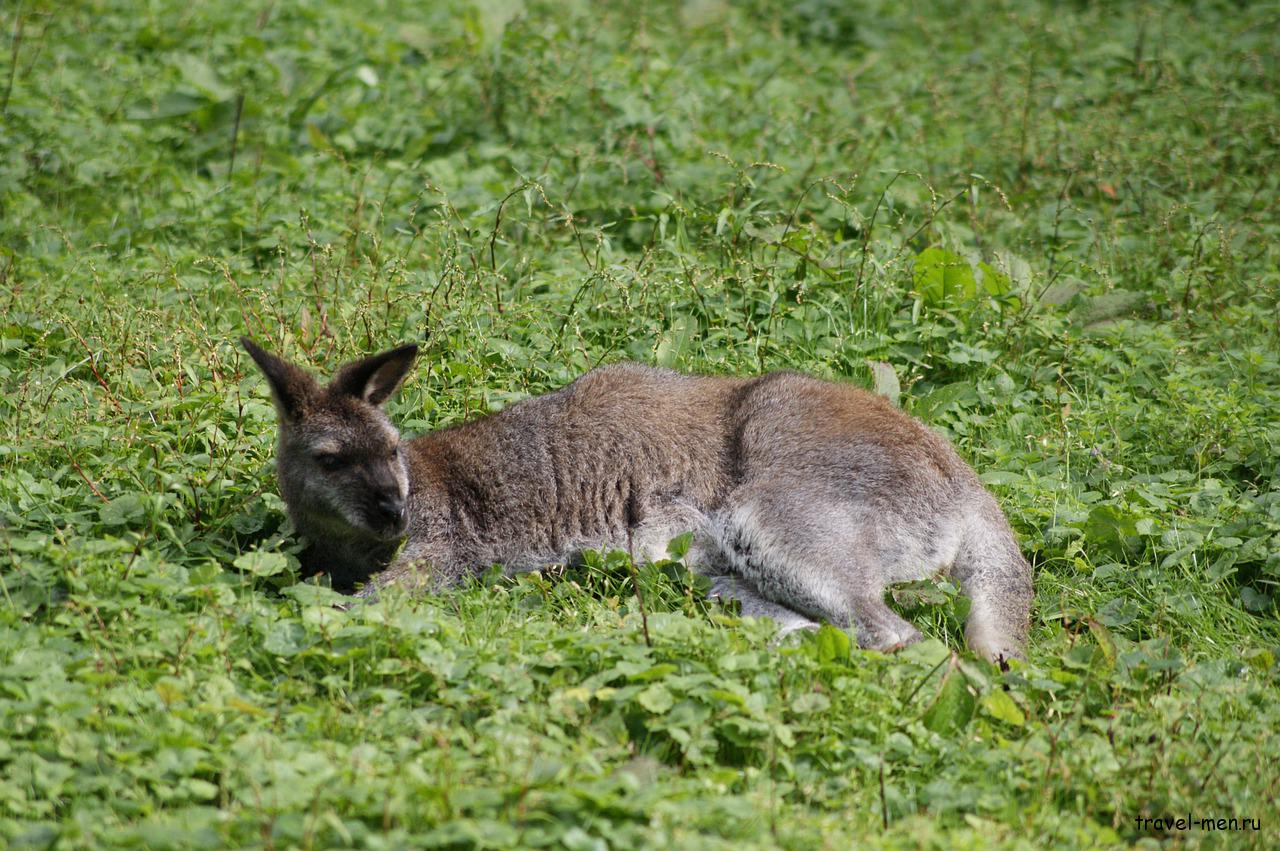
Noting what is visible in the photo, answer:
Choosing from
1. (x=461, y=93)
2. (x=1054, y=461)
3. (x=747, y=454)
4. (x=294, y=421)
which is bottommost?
(x=1054, y=461)

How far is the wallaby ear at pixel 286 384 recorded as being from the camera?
5.56 metres

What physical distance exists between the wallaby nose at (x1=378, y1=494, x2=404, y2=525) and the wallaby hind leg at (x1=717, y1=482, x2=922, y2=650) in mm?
1413

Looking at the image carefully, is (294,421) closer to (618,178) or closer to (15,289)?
(15,289)

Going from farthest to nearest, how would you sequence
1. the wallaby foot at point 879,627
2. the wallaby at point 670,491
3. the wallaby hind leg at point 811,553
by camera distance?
1. the wallaby at point 670,491
2. the wallaby hind leg at point 811,553
3. the wallaby foot at point 879,627

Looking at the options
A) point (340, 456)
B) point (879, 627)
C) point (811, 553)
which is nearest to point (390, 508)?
point (340, 456)

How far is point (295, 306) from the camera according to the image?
736 centimetres

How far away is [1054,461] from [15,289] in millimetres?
5683

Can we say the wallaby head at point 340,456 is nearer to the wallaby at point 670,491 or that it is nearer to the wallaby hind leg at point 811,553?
the wallaby at point 670,491

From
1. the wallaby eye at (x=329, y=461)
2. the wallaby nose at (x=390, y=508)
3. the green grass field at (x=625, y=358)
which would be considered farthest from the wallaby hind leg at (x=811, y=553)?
the wallaby eye at (x=329, y=461)

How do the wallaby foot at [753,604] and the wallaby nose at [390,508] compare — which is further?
the wallaby nose at [390,508]

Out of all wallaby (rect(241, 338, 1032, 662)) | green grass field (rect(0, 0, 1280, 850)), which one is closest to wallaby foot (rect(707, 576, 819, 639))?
wallaby (rect(241, 338, 1032, 662))

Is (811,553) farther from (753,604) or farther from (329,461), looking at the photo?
(329,461)

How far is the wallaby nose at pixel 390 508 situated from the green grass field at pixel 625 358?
47cm

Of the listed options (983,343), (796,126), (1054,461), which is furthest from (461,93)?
(1054,461)
